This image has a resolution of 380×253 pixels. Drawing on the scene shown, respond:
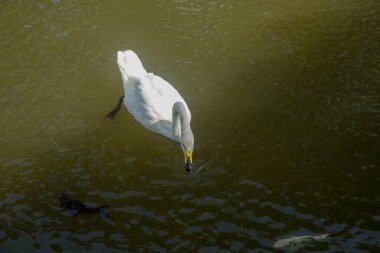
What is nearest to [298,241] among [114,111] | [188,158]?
[188,158]

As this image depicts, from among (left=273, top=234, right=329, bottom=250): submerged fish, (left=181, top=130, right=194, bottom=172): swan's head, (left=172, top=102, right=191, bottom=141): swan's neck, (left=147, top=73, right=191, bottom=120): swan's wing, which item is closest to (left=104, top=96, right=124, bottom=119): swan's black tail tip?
(left=147, top=73, right=191, bottom=120): swan's wing

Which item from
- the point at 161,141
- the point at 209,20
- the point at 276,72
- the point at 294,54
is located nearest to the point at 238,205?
the point at 161,141

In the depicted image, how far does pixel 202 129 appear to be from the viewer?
30.5 feet

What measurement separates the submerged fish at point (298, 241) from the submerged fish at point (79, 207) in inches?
113

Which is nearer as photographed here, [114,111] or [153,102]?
[153,102]

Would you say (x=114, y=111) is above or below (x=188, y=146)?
above

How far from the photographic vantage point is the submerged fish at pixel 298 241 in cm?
675

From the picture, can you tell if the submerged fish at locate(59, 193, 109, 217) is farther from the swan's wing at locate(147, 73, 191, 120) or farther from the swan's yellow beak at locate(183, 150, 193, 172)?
the swan's wing at locate(147, 73, 191, 120)

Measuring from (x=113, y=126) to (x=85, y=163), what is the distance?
3.89ft

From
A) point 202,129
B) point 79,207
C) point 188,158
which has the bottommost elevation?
point 79,207

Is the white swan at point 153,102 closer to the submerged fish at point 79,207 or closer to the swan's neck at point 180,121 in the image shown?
the swan's neck at point 180,121

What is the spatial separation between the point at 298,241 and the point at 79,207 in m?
3.63

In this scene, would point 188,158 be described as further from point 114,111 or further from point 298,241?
point 114,111

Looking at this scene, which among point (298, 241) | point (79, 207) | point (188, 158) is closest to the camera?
point (298, 241)
